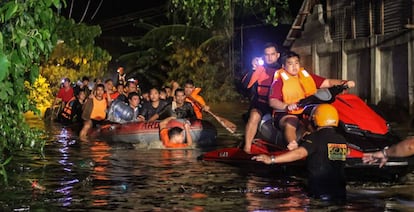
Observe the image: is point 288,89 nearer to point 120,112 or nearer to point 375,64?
point 120,112

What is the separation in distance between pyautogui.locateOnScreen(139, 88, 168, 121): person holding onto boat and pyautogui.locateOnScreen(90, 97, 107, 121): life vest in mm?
2088

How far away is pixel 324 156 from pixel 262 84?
11.6 feet

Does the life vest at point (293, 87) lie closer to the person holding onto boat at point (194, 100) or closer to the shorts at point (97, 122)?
the person holding onto boat at point (194, 100)

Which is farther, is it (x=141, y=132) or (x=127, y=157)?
(x=141, y=132)

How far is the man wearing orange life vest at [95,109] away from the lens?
788 inches

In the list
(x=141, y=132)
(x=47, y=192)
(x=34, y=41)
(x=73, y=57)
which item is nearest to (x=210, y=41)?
(x=73, y=57)

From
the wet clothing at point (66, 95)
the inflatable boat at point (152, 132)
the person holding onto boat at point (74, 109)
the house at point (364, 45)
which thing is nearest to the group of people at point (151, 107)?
Result: the inflatable boat at point (152, 132)

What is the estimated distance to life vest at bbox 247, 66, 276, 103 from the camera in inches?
479

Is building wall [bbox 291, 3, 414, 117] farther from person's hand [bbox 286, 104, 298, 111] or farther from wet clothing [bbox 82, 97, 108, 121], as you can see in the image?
person's hand [bbox 286, 104, 298, 111]

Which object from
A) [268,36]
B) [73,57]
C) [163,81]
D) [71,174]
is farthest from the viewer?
[163,81]

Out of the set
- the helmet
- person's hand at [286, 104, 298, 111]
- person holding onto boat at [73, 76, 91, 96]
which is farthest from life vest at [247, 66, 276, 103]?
person holding onto boat at [73, 76, 91, 96]

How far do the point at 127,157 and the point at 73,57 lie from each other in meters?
20.1

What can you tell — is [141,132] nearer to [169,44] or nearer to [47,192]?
[47,192]

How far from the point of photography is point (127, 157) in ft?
48.3
